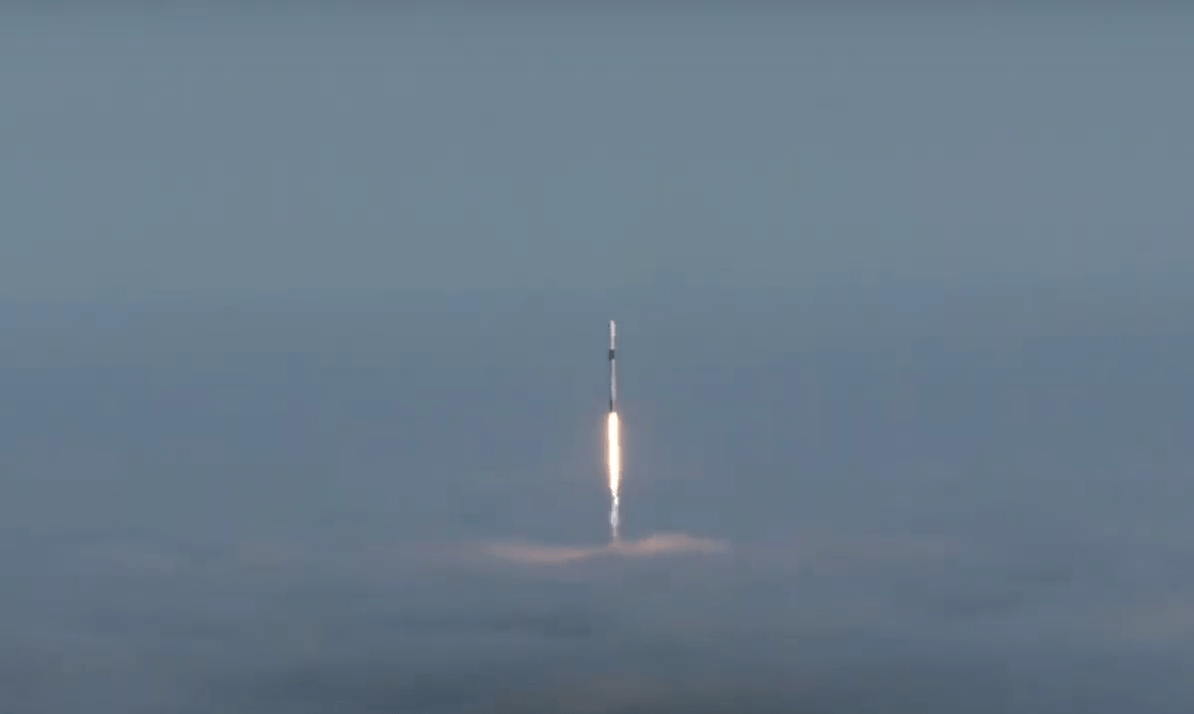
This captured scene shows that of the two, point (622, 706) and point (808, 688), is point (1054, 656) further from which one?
point (622, 706)

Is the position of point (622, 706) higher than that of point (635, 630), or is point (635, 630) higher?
point (635, 630)

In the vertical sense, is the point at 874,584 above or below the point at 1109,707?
above

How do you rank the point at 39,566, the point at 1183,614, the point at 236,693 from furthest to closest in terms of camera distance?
the point at 39,566, the point at 1183,614, the point at 236,693

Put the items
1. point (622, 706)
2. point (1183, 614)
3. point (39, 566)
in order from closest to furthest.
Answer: point (622, 706)
point (1183, 614)
point (39, 566)

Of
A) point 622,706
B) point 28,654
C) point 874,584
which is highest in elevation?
point 874,584

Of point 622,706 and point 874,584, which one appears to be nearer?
point 622,706

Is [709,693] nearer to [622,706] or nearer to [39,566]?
[622,706]

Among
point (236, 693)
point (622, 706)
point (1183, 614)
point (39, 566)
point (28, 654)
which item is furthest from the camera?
point (39, 566)

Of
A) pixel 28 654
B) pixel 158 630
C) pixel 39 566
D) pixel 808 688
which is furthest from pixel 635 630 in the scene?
pixel 39 566

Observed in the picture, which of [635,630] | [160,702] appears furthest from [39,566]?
[635,630]
